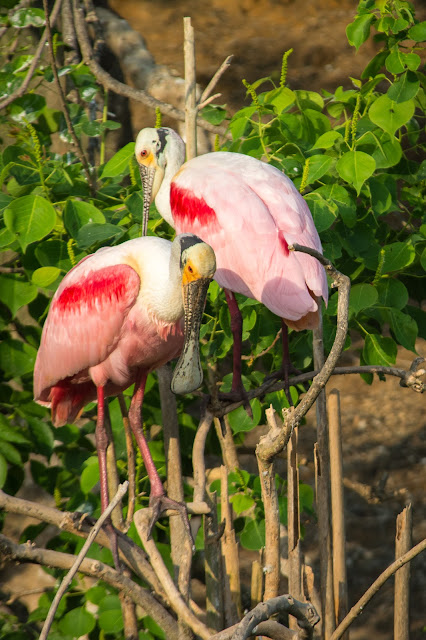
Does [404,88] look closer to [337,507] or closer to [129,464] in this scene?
[337,507]

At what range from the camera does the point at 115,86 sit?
14.4ft

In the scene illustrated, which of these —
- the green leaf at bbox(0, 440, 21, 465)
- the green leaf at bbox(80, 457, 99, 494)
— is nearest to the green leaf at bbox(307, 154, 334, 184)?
the green leaf at bbox(80, 457, 99, 494)

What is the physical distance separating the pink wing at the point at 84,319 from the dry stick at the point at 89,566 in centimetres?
75

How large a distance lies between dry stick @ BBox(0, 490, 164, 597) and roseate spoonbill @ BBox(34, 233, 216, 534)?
0.35ft

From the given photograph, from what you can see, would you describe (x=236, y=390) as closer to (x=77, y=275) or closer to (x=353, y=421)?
(x=77, y=275)

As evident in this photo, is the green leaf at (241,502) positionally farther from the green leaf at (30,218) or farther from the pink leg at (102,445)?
the green leaf at (30,218)

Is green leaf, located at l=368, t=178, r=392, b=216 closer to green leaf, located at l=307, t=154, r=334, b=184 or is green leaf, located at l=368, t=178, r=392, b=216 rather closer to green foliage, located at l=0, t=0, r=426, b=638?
green foliage, located at l=0, t=0, r=426, b=638

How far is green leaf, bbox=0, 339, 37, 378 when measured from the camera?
3.42 metres

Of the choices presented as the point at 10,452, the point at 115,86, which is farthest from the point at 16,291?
the point at 115,86

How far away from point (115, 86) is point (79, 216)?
1568 millimetres

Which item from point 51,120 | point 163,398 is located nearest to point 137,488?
point 163,398

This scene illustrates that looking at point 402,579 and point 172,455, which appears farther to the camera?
point 172,455

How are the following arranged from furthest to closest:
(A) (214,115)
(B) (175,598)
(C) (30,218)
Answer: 1. (A) (214,115)
2. (C) (30,218)
3. (B) (175,598)

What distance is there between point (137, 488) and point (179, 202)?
1020 mm
